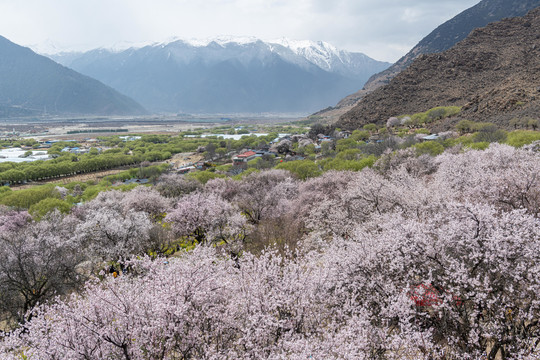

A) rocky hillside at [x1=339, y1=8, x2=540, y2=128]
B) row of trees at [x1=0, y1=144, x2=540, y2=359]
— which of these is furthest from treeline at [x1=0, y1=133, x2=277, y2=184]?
row of trees at [x1=0, y1=144, x2=540, y2=359]

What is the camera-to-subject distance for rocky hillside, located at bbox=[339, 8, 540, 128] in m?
73.4

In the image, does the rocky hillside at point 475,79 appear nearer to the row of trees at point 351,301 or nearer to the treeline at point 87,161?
the treeline at point 87,161

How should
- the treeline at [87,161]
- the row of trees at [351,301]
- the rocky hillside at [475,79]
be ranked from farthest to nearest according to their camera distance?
the treeline at [87,161] < the rocky hillside at [475,79] < the row of trees at [351,301]

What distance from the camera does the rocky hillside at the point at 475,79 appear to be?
7344 centimetres

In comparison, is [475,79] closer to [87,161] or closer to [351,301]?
[351,301]

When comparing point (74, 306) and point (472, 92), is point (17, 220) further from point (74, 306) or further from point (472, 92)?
point (472, 92)

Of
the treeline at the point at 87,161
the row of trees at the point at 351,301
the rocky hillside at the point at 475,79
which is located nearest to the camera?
the row of trees at the point at 351,301

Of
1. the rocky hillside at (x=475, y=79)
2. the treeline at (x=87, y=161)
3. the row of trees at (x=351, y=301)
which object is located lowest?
the treeline at (x=87, y=161)

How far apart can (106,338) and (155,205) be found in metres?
27.6

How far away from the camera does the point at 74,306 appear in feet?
A: 35.3

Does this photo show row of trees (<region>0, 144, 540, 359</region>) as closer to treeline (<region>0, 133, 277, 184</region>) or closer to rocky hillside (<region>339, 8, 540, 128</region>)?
rocky hillside (<region>339, 8, 540, 128</region>)

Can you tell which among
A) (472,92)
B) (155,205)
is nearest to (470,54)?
(472,92)

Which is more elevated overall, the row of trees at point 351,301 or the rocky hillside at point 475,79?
the rocky hillside at point 475,79

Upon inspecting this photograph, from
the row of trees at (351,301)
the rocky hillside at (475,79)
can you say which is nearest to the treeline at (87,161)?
the rocky hillside at (475,79)
